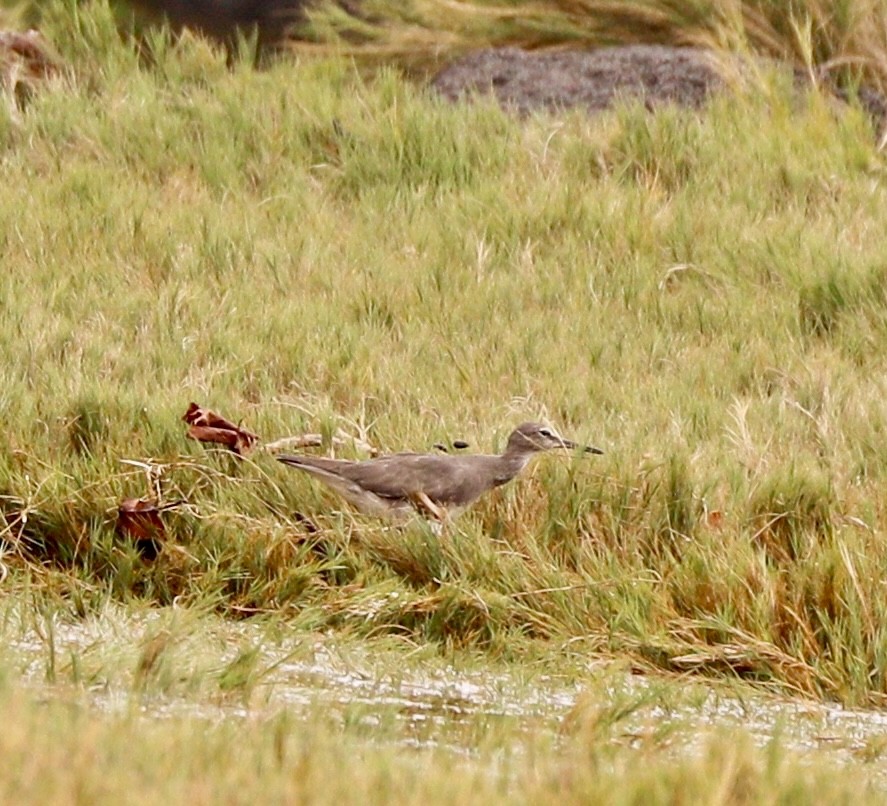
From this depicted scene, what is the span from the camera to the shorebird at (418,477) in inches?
239

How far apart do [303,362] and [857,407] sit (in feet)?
6.21

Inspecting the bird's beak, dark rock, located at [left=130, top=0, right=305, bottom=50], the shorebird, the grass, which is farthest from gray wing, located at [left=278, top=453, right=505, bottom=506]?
dark rock, located at [left=130, top=0, right=305, bottom=50]

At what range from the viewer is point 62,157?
9227 millimetres

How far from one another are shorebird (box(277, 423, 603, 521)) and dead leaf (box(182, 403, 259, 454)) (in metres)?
0.29

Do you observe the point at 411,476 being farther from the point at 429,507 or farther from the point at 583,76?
the point at 583,76

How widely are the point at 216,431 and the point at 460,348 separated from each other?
4.63 feet

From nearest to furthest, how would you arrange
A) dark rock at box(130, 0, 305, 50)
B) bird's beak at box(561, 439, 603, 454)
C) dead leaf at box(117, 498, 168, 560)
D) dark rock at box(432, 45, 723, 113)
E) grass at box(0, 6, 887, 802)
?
grass at box(0, 6, 887, 802) → dead leaf at box(117, 498, 168, 560) → bird's beak at box(561, 439, 603, 454) → dark rock at box(432, 45, 723, 113) → dark rock at box(130, 0, 305, 50)

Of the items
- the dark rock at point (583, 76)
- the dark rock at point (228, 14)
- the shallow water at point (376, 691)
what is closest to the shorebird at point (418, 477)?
the shallow water at point (376, 691)

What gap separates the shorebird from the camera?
6066 mm

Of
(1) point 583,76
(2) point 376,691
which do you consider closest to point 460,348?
(2) point 376,691

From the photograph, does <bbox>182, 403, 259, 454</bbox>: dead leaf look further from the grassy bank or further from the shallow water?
the shallow water

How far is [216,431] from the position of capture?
21.0 ft

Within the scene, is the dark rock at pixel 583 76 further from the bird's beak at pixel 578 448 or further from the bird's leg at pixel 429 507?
the bird's leg at pixel 429 507

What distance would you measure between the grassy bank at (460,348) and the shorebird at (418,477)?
4.0 inches
